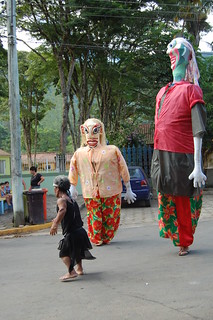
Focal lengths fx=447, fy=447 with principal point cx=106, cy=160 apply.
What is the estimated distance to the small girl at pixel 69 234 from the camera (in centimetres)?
493

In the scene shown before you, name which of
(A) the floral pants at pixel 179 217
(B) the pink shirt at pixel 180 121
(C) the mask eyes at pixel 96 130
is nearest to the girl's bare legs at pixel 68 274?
(A) the floral pants at pixel 179 217

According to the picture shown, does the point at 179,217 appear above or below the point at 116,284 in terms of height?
above

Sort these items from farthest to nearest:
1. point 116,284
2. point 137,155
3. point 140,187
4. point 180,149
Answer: point 137,155
point 140,187
point 180,149
point 116,284

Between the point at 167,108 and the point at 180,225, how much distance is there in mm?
1501

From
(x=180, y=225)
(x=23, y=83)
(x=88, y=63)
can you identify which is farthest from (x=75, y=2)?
(x=180, y=225)

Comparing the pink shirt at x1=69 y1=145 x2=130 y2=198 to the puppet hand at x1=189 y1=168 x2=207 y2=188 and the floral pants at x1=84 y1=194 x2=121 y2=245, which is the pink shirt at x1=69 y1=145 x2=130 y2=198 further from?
the puppet hand at x1=189 y1=168 x2=207 y2=188

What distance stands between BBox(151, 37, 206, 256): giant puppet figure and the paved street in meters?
0.51

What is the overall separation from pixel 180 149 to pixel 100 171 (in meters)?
1.62

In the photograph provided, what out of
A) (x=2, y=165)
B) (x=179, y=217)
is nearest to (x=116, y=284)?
(x=179, y=217)

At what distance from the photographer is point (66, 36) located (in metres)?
18.6

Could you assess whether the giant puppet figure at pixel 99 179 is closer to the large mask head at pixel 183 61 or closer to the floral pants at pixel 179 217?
the floral pants at pixel 179 217

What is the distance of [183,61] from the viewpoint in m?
5.84

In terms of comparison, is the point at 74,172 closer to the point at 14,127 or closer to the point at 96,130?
the point at 96,130

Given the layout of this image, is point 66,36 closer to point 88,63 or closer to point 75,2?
point 75,2
